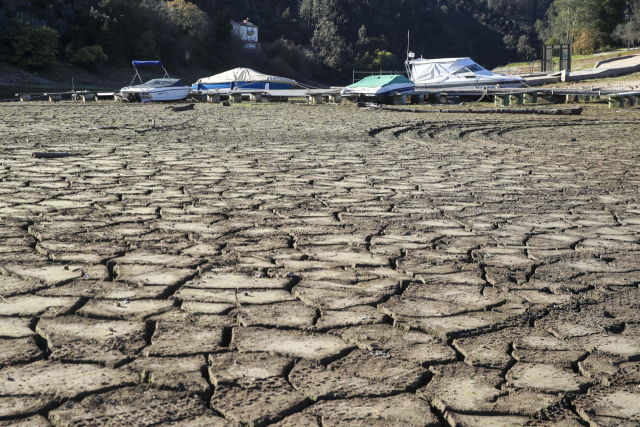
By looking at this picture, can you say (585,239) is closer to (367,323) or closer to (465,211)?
(465,211)

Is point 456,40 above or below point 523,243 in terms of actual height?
above

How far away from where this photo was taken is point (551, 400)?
6.79ft

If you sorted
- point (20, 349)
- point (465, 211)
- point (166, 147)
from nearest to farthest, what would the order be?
point (20, 349) → point (465, 211) → point (166, 147)

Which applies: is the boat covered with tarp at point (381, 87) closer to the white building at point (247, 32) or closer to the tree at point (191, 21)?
the tree at point (191, 21)

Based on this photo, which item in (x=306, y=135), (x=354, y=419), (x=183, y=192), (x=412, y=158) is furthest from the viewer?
(x=306, y=135)

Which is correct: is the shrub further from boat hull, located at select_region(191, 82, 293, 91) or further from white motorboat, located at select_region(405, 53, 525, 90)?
white motorboat, located at select_region(405, 53, 525, 90)

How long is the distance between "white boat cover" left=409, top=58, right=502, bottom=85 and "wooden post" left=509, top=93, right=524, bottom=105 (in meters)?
4.82

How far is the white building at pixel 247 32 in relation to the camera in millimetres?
71625

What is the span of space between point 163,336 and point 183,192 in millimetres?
3135

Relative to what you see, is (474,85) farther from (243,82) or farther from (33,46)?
(33,46)

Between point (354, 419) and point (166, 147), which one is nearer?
point (354, 419)

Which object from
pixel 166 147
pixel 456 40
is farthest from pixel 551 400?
pixel 456 40

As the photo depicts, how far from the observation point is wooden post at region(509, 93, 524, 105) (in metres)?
22.2

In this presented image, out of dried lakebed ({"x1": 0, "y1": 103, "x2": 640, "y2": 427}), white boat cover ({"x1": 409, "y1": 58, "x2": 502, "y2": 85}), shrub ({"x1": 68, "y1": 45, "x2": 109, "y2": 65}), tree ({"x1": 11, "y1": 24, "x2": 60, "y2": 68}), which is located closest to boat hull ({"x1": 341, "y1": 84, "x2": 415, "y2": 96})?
white boat cover ({"x1": 409, "y1": 58, "x2": 502, "y2": 85})
